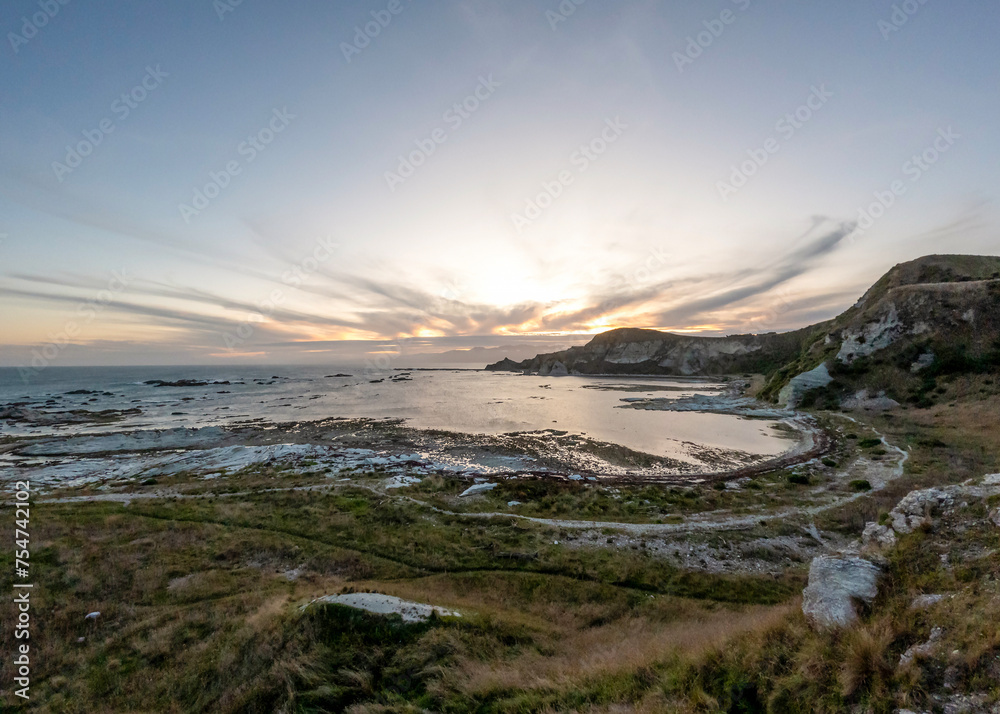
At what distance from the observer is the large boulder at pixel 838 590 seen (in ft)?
24.6

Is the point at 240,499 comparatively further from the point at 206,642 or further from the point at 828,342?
the point at 828,342

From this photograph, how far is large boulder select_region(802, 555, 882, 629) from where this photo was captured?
7.49 m

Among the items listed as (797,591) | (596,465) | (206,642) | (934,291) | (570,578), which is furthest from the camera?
(934,291)

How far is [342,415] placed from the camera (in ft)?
209

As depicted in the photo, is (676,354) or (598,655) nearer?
(598,655)

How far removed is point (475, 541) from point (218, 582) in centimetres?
1013

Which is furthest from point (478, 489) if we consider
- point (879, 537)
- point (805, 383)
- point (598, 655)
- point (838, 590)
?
point (805, 383)

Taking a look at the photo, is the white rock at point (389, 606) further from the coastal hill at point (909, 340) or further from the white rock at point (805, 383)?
the white rock at point (805, 383)

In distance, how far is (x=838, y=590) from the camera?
802 centimetres

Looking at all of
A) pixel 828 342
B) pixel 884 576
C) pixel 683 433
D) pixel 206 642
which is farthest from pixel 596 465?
pixel 828 342

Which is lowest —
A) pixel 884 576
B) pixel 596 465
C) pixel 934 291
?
pixel 596 465

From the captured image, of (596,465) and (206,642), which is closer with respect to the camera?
(206,642)

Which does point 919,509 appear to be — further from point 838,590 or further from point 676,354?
point 676,354

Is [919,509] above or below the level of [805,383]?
below
